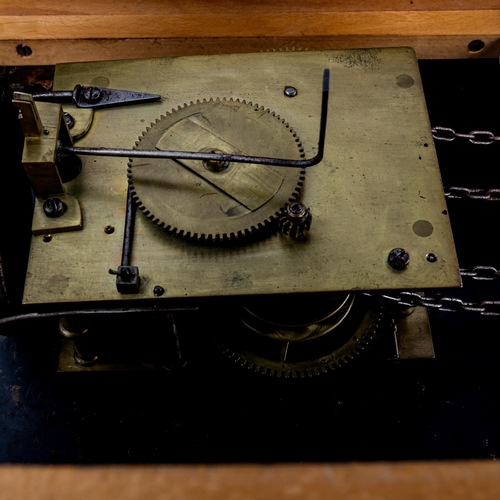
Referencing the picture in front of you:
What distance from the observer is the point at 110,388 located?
2398 mm

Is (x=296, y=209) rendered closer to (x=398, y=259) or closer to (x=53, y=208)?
(x=398, y=259)

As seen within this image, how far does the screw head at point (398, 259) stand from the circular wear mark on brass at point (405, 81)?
2.00 ft

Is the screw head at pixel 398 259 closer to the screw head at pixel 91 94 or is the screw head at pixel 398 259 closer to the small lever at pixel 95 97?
the small lever at pixel 95 97

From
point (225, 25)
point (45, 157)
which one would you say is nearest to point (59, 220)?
point (45, 157)

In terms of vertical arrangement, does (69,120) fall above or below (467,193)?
above

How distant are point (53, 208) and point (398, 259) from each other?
3.18 feet

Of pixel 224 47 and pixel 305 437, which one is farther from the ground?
pixel 224 47

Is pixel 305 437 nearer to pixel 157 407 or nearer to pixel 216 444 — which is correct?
pixel 216 444

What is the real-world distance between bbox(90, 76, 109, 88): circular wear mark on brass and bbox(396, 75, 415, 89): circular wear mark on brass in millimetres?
939

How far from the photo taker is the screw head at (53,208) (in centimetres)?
184

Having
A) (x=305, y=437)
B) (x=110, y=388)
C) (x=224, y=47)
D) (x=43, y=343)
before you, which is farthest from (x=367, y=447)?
(x=224, y=47)

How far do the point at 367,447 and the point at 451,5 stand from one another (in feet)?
5.66

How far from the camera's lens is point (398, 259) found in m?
1.79

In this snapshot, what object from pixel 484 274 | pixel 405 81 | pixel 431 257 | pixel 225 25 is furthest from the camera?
pixel 225 25
